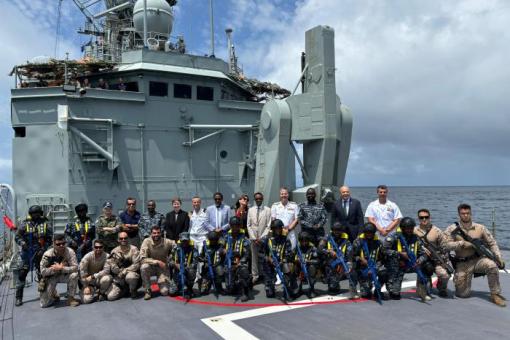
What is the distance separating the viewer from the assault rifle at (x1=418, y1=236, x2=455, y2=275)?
20.2ft

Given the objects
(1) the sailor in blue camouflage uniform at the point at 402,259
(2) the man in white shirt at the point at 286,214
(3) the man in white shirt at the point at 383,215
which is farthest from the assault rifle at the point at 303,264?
(3) the man in white shirt at the point at 383,215

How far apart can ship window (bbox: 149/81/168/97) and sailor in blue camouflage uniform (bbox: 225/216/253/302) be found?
33.4 feet

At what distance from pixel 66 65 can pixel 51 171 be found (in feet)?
12.9

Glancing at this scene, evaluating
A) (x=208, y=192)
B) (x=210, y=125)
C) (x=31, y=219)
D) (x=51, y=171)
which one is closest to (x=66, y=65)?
(x=51, y=171)

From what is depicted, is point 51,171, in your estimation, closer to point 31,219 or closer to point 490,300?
point 31,219

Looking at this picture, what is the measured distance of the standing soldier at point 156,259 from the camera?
6.68 meters

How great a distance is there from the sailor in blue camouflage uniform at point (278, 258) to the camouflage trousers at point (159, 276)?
5.73ft

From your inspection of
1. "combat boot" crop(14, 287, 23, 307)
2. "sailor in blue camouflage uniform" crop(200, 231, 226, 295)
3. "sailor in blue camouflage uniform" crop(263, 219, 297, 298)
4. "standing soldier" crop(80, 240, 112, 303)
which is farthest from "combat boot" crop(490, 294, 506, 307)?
"combat boot" crop(14, 287, 23, 307)

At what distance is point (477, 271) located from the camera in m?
6.21

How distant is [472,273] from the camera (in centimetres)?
628

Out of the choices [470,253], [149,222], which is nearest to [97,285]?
[149,222]

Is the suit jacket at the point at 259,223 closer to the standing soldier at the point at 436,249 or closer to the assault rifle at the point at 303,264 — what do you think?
the assault rifle at the point at 303,264

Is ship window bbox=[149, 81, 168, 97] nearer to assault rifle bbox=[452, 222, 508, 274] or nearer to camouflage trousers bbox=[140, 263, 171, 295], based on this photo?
camouflage trousers bbox=[140, 263, 171, 295]

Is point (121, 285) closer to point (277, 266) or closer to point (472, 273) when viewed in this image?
point (277, 266)
